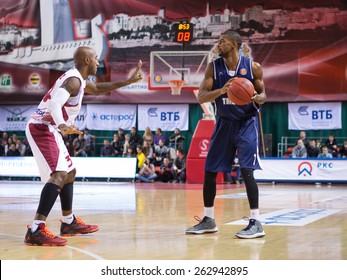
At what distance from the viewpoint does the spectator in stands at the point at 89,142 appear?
25.1m

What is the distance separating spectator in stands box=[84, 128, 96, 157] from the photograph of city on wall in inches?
70.2

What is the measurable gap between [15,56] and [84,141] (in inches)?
228

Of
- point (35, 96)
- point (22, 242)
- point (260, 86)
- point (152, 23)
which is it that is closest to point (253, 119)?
point (260, 86)

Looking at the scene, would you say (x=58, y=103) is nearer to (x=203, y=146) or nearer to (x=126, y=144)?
(x=203, y=146)

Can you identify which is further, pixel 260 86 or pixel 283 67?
pixel 283 67

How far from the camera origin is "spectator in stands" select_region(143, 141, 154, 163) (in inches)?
933

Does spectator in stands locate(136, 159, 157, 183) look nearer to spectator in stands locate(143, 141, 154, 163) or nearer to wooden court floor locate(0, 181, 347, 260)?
spectator in stands locate(143, 141, 154, 163)

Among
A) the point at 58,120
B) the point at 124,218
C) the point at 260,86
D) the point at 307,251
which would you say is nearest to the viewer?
the point at 307,251

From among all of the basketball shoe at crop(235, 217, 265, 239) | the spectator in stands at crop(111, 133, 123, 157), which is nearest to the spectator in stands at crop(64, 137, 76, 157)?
the spectator in stands at crop(111, 133, 123, 157)

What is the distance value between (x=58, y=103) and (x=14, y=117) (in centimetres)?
2393
